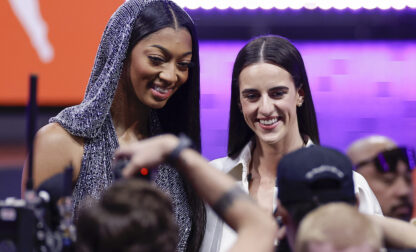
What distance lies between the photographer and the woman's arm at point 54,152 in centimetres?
242

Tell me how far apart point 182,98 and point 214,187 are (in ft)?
3.96

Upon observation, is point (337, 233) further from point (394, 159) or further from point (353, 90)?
point (353, 90)

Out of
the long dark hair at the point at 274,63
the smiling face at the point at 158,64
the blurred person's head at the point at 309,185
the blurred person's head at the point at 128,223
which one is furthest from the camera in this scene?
the long dark hair at the point at 274,63

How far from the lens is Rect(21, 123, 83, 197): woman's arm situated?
2416mm

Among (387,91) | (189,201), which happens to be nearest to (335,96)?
(387,91)

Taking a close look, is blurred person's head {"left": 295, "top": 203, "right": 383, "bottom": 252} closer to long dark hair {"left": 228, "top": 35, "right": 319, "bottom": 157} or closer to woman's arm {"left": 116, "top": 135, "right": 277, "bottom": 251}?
woman's arm {"left": 116, "top": 135, "right": 277, "bottom": 251}

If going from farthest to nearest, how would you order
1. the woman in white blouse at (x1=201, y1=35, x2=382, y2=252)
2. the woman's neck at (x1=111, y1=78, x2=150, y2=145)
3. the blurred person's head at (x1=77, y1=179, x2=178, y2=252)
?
the woman in white blouse at (x1=201, y1=35, x2=382, y2=252)
the woman's neck at (x1=111, y1=78, x2=150, y2=145)
the blurred person's head at (x1=77, y1=179, x2=178, y2=252)

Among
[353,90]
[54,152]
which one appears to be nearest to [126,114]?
[54,152]

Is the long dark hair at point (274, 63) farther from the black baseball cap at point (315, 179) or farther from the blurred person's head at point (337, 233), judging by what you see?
the blurred person's head at point (337, 233)

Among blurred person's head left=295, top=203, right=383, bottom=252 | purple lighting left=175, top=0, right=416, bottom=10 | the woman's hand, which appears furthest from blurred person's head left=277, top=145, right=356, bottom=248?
purple lighting left=175, top=0, right=416, bottom=10

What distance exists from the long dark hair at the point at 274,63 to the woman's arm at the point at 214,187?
135 cm

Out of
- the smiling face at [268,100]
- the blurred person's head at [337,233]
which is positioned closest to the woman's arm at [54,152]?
the smiling face at [268,100]

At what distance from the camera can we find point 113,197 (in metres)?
1.50

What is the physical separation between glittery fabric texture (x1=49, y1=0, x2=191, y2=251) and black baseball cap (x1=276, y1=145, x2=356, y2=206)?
2.98ft
